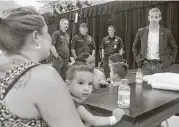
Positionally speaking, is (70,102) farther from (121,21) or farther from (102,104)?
(121,21)

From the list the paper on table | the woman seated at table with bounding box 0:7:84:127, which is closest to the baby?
the woman seated at table with bounding box 0:7:84:127

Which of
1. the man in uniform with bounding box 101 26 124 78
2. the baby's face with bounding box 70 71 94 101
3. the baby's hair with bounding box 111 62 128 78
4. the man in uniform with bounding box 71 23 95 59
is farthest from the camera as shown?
the man in uniform with bounding box 101 26 124 78

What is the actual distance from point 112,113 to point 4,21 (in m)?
0.70

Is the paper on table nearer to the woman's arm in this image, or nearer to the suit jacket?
the suit jacket

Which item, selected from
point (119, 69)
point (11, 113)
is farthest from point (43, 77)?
point (119, 69)

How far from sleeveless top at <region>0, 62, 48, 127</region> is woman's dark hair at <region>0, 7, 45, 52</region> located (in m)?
0.09

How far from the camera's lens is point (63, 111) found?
70cm

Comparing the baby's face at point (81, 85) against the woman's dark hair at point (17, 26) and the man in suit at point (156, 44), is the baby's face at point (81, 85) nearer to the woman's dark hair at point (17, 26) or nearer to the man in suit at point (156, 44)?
the woman's dark hair at point (17, 26)

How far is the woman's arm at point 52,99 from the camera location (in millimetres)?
673

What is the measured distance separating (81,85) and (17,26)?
0.56 meters

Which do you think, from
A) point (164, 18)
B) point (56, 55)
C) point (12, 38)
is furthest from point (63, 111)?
point (164, 18)

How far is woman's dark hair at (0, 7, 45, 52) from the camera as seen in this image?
752 mm

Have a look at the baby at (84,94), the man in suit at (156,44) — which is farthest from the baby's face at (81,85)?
the man in suit at (156,44)

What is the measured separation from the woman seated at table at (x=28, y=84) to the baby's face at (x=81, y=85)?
427 millimetres
